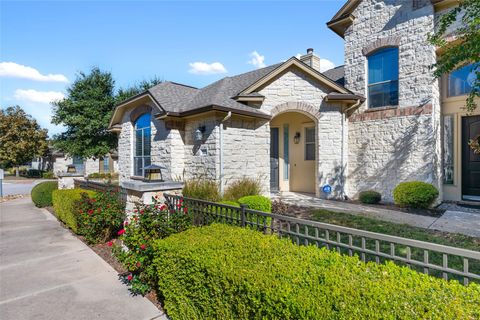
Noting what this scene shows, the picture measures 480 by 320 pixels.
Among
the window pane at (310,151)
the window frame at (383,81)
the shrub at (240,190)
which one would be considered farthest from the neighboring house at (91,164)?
the window frame at (383,81)

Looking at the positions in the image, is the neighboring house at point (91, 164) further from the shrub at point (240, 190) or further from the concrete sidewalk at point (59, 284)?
the shrub at point (240, 190)

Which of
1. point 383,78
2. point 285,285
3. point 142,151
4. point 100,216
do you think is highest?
point 383,78

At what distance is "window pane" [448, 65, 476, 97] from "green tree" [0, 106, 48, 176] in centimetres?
3581

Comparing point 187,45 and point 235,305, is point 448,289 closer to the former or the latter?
point 235,305

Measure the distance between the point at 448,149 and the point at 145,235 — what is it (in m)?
9.72

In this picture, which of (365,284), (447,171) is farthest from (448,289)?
(447,171)

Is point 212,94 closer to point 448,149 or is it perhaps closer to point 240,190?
point 240,190

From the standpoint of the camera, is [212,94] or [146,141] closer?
[212,94]

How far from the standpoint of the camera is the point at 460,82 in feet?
26.9

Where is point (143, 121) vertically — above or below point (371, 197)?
above

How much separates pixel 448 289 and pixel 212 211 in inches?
117

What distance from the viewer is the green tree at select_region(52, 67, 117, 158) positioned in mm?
19750

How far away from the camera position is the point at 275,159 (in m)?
10.7

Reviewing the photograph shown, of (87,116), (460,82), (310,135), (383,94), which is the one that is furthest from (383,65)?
(87,116)
